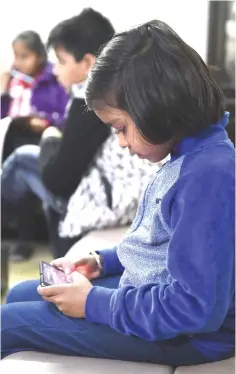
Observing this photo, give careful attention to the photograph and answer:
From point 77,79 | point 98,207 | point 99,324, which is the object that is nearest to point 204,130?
point 99,324

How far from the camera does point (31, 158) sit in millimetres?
2355

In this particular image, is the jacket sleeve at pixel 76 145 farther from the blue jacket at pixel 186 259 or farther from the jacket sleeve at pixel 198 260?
the jacket sleeve at pixel 198 260

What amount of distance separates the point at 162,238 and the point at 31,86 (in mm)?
2282

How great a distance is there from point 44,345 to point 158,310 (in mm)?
259

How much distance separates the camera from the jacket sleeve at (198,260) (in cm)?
88

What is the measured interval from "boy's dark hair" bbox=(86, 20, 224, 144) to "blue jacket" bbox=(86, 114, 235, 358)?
5cm

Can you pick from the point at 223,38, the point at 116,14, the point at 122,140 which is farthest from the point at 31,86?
the point at 122,140

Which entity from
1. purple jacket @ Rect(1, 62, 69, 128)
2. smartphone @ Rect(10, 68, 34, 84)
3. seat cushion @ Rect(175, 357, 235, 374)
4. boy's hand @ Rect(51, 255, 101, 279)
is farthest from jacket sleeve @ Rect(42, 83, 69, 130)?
seat cushion @ Rect(175, 357, 235, 374)

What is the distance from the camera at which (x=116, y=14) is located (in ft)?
10.6

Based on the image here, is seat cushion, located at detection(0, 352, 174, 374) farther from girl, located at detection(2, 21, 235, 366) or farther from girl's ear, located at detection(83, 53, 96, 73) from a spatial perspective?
girl's ear, located at detection(83, 53, 96, 73)

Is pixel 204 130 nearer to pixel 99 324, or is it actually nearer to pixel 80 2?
pixel 99 324

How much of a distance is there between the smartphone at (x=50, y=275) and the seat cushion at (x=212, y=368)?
0.29m

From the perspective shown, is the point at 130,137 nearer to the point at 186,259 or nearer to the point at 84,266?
the point at 186,259

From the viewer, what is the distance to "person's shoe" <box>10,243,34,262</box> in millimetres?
2702
